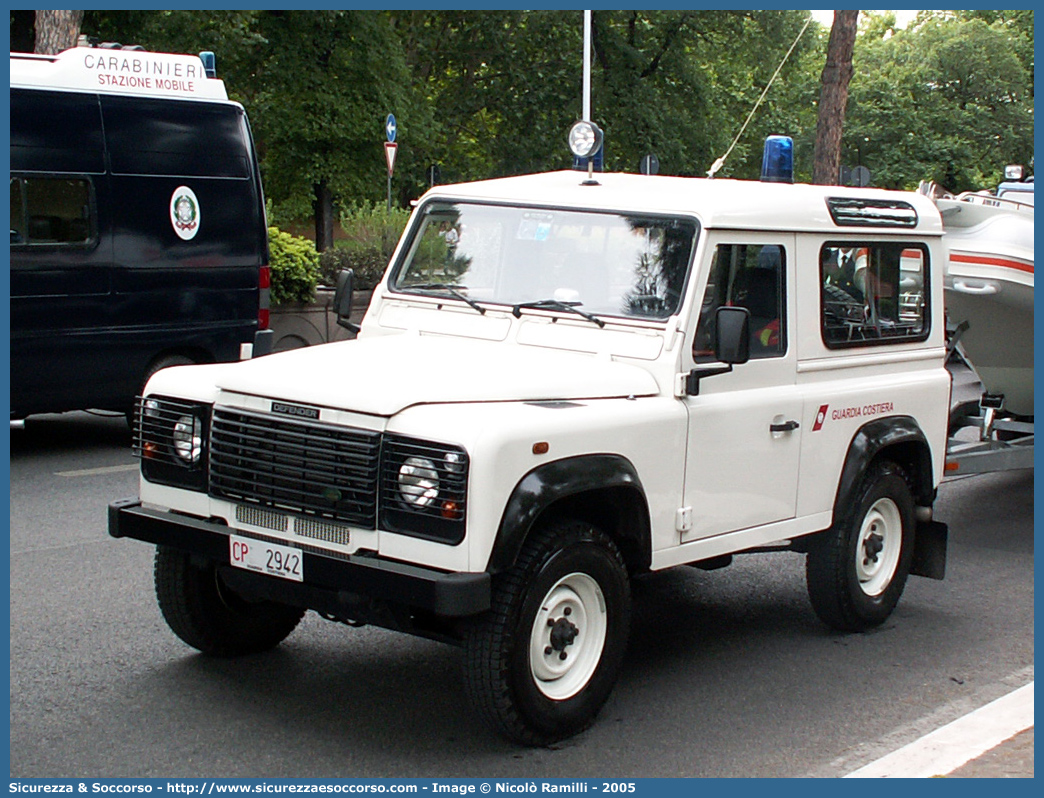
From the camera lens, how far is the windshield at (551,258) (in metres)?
5.68

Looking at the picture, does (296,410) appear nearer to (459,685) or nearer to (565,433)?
(565,433)

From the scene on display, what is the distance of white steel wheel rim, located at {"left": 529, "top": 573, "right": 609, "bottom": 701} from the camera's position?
4.88m

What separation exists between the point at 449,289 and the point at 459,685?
1.75 m

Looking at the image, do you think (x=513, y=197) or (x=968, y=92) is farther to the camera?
A: (x=968, y=92)

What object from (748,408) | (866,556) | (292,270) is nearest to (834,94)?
(292,270)

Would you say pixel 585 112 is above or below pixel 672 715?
above

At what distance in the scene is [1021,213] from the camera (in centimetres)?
927

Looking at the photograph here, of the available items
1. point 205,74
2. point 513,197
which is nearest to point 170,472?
point 513,197

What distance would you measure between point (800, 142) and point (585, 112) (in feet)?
49.4

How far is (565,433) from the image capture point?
480 centimetres

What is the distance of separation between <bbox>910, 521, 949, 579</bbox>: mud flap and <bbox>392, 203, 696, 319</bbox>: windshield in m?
2.24

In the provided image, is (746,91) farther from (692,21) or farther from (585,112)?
(585,112)

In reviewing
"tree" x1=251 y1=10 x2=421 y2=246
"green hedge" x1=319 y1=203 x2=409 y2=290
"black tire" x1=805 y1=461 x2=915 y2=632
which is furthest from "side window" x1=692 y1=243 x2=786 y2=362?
"tree" x1=251 y1=10 x2=421 y2=246

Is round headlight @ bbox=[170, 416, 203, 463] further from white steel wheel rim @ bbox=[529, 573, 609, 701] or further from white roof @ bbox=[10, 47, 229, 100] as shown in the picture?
white roof @ bbox=[10, 47, 229, 100]
